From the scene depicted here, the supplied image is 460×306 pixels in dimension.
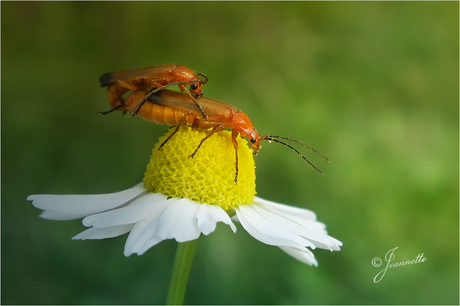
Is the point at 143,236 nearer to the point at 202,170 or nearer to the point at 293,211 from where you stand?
the point at 202,170

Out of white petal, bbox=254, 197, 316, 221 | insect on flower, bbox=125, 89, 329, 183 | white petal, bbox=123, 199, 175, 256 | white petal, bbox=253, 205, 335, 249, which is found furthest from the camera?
white petal, bbox=254, 197, 316, 221

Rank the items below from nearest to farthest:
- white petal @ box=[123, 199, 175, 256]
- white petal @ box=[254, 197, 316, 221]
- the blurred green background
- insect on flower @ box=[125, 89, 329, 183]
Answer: white petal @ box=[123, 199, 175, 256]
insect on flower @ box=[125, 89, 329, 183]
white petal @ box=[254, 197, 316, 221]
the blurred green background

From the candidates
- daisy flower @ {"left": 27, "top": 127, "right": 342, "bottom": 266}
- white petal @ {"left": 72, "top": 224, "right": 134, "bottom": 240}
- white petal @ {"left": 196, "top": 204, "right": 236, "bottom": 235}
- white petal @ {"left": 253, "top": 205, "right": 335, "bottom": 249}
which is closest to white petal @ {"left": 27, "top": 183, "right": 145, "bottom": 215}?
daisy flower @ {"left": 27, "top": 127, "right": 342, "bottom": 266}

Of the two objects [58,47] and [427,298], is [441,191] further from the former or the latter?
[58,47]

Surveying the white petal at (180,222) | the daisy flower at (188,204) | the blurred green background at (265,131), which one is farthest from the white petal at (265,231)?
the blurred green background at (265,131)

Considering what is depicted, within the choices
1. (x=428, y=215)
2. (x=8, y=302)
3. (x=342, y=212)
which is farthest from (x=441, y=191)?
(x=8, y=302)

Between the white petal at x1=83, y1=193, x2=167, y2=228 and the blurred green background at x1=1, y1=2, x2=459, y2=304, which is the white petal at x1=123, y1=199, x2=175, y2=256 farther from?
the blurred green background at x1=1, y1=2, x2=459, y2=304

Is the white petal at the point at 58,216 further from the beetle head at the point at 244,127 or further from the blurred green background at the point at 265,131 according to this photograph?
the blurred green background at the point at 265,131
